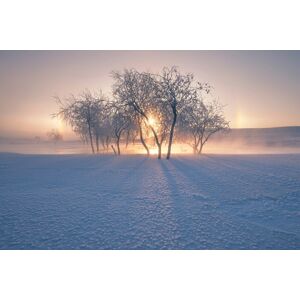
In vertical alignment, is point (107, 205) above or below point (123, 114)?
below

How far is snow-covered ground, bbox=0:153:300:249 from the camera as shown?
166 inches

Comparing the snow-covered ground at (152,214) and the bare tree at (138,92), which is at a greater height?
the bare tree at (138,92)

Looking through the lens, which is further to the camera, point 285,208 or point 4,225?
point 285,208

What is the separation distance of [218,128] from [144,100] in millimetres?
15676

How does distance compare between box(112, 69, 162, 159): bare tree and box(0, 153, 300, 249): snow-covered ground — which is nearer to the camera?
box(0, 153, 300, 249): snow-covered ground

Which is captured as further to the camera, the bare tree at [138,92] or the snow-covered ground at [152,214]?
the bare tree at [138,92]

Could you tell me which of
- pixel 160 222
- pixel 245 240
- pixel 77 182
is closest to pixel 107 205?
pixel 160 222

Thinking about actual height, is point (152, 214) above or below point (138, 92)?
below

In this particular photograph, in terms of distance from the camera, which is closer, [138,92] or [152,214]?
[152,214]

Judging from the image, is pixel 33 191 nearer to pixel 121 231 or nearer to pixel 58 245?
pixel 58 245

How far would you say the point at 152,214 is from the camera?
18.0 feet

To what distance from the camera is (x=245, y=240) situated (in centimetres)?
421

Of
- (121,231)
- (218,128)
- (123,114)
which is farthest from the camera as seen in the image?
(218,128)

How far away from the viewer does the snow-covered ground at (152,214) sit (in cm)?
421
